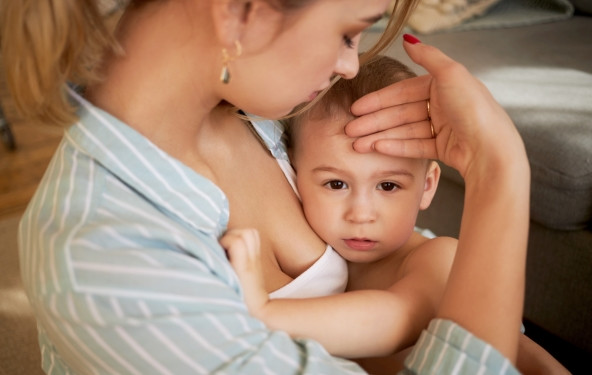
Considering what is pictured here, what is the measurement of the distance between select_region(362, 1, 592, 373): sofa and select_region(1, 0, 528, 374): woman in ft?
1.98

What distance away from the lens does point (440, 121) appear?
0.97 m

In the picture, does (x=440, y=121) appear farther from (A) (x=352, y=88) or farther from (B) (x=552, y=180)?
(B) (x=552, y=180)

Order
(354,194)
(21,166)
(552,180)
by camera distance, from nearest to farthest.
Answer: (354,194), (552,180), (21,166)

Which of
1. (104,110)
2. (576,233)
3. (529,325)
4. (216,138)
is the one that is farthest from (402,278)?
(529,325)

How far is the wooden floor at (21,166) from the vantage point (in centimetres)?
232

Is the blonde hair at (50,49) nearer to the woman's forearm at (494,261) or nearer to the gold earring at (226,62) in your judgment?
the gold earring at (226,62)

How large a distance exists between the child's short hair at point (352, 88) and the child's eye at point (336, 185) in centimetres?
12

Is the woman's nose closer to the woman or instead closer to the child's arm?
the woman

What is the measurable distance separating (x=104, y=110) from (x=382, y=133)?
47 centimetres

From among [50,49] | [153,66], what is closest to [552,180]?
[153,66]

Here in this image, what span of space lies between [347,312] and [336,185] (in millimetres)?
292

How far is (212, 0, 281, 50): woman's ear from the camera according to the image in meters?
0.70

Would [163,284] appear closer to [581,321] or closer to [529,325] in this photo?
[581,321]

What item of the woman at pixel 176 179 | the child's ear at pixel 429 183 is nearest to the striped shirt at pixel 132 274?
the woman at pixel 176 179
